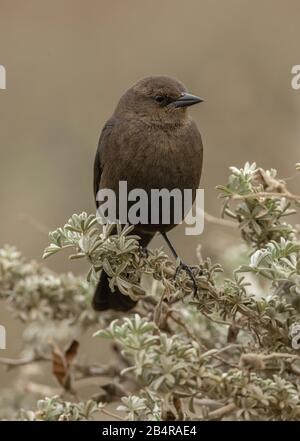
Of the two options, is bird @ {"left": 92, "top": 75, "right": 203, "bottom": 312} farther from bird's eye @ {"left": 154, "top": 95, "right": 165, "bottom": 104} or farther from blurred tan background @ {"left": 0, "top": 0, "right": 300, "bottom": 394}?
blurred tan background @ {"left": 0, "top": 0, "right": 300, "bottom": 394}

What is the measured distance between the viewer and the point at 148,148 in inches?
150

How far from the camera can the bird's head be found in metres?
3.99

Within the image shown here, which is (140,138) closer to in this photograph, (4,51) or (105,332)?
(105,332)

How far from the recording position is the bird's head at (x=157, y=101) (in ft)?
Answer: 13.1

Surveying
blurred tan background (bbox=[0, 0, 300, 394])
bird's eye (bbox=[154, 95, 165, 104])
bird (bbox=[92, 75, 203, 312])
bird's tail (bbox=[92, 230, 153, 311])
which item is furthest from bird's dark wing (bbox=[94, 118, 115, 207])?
blurred tan background (bbox=[0, 0, 300, 394])

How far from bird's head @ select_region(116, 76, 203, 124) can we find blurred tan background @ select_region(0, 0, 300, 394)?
0.78m

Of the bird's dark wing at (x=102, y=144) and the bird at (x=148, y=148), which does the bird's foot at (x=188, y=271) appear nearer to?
the bird at (x=148, y=148)

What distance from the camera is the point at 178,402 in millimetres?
2689

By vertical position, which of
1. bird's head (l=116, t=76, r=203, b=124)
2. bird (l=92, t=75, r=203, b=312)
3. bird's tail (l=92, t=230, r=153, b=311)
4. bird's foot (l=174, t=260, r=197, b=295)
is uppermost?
bird's head (l=116, t=76, r=203, b=124)

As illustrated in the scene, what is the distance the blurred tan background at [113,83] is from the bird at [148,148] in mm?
816

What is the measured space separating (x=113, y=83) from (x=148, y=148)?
268 cm

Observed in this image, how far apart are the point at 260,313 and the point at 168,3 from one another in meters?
4.81

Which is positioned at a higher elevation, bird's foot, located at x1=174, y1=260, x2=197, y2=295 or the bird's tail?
bird's foot, located at x1=174, y1=260, x2=197, y2=295

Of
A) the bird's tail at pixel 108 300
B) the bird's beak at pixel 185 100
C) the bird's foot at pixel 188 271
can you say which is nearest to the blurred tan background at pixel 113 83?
the bird's beak at pixel 185 100
